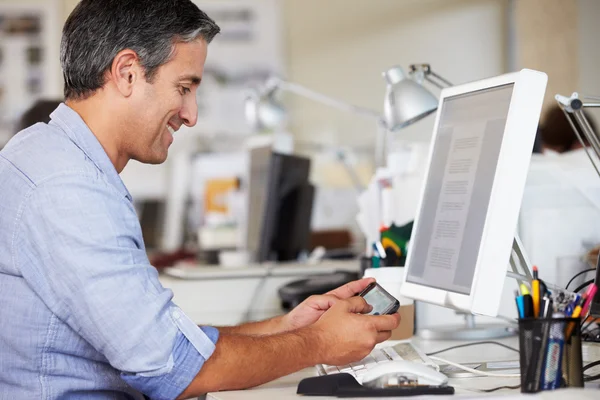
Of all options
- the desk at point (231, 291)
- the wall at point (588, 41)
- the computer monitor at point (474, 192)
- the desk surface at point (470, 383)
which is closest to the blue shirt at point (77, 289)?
the desk surface at point (470, 383)

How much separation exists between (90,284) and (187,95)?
1.29 ft

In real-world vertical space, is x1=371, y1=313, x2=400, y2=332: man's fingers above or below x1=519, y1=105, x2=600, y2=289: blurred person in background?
below

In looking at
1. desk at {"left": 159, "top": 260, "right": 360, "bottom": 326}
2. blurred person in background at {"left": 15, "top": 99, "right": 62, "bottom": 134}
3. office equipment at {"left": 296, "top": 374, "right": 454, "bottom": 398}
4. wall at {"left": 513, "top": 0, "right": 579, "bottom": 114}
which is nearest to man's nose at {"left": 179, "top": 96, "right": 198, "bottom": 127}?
office equipment at {"left": 296, "top": 374, "right": 454, "bottom": 398}

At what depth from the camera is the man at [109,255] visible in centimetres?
111

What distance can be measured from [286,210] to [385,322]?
171 cm

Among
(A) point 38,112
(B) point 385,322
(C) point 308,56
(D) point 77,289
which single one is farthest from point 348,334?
(C) point 308,56

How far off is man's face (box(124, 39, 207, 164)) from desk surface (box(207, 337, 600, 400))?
41 cm

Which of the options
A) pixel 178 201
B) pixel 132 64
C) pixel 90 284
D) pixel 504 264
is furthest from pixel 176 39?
pixel 178 201

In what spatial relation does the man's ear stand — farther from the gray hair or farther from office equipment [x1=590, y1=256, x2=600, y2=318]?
office equipment [x1=590, y1=256, x2=600, y2=318]

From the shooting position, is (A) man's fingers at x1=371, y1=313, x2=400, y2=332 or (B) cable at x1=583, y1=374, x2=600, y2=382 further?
(A) man's fingers at x1=371, y1=313, x2=400, y2=332

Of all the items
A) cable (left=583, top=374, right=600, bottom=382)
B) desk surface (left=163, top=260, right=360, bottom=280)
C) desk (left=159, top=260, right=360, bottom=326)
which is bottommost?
desk (left=159, top=260, right=360, bottom=326)

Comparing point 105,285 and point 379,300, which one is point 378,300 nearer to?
point 379,300

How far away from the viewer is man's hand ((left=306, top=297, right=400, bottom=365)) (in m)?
1.25

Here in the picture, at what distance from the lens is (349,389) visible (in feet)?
3.58
